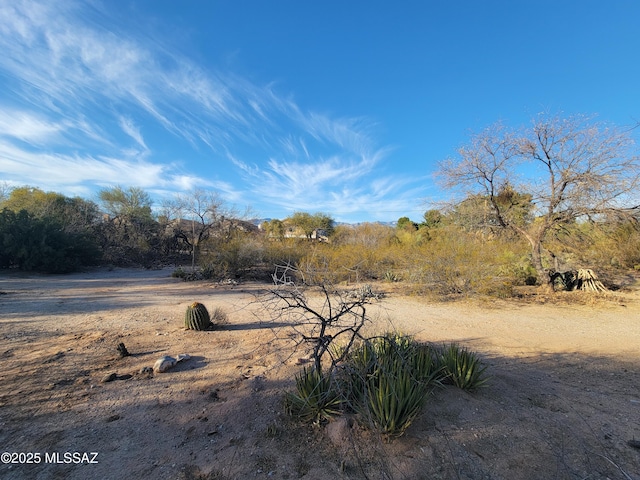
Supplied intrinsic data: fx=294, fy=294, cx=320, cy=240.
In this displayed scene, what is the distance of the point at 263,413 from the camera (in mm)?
3080

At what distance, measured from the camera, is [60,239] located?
48.8 feet

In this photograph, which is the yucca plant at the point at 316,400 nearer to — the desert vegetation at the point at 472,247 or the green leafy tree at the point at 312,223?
the desert vegetation at the point at 472,247

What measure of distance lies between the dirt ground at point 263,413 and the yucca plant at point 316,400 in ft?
0.37

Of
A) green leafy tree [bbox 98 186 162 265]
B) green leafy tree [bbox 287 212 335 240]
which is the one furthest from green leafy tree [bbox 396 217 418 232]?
green leafy tree [bbox 98 186 162 265]

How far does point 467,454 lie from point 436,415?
1.54 feet

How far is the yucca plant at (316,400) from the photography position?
2752 millimetres

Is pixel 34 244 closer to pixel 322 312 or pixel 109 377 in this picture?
pixel 109 377

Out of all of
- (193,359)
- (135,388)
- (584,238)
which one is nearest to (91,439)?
(135,388)

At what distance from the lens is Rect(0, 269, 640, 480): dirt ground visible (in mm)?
2320

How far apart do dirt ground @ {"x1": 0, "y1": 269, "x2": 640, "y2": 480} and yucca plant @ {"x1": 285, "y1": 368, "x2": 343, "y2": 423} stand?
0.11 m

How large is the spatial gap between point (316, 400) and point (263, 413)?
0.71 meters

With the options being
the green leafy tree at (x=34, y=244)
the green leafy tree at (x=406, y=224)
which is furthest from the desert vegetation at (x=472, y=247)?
the green leafy tree at (x=406, y=224)

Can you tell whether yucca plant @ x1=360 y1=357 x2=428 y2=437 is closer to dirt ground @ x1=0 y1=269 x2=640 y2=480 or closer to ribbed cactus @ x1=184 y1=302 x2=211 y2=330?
dirt ground @ x1=0 y1=269 x2=640 y2=480

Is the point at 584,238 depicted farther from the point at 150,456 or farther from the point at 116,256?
the point at 116,256
